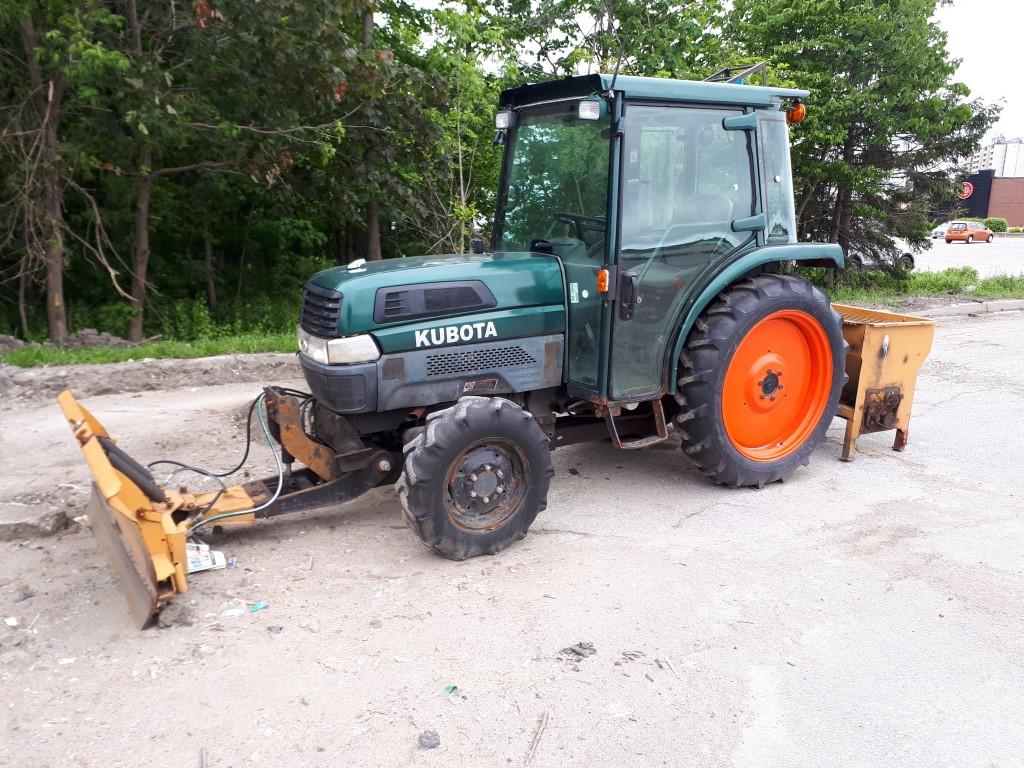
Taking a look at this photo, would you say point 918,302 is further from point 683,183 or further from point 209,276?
point 209,276

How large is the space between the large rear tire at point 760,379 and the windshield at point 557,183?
946 millimetres

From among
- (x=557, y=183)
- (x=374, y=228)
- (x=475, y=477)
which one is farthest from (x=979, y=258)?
(x=475, y=477)

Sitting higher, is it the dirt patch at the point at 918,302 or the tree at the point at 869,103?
the tree at the point at 869,103

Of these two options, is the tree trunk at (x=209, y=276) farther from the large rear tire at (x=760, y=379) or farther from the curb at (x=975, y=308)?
the curb at (x=975, y=308)

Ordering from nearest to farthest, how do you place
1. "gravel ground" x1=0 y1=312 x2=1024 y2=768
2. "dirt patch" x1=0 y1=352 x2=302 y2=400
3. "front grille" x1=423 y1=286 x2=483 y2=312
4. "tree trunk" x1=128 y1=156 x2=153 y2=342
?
1. "gravel ground" x1=0 y1=312 x2=1024 y2=768
2. "front grille" x1=423 y1=286 x2=483 y2=312
3. "dirt patch" x1=0 y1=352 x2=302 y2=400
4. "tree trunk" x1=128 y1=156 x2=153 y2=342

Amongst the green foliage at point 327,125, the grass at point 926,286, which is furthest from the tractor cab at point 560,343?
the grass at point 926,286

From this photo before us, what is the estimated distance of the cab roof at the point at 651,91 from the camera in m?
4.35

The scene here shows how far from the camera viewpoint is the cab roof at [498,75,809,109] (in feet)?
14.3

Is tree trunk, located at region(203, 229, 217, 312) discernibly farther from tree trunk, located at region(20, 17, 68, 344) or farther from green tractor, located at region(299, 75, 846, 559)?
green tractor, located at region(299, 75, 846, 559)

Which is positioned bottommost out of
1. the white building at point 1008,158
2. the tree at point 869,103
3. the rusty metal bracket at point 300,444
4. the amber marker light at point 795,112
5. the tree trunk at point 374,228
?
the rusty metal bracket at point 300,444

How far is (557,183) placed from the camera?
4.82 m

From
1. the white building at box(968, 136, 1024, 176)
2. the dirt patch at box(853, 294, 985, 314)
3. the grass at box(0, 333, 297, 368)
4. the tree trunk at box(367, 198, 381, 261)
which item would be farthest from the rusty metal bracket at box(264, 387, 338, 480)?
the white building at box(968, 136, 1024, 176)

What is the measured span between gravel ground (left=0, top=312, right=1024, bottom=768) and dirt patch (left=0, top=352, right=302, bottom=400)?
2.15 metres

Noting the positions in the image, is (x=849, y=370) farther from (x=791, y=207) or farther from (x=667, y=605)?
(x=667, y=605)
